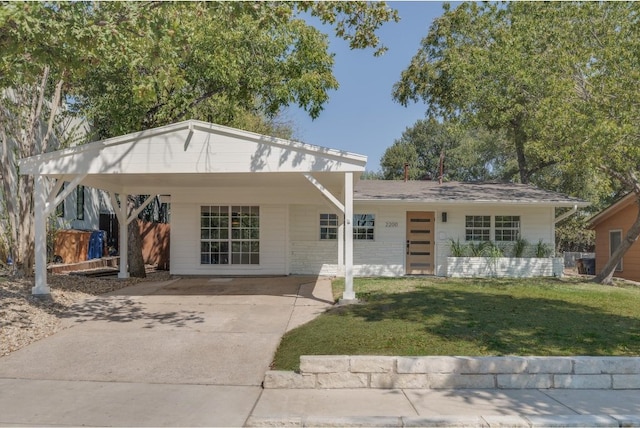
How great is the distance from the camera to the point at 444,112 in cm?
2180

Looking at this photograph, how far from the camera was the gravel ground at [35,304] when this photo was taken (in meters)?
6.89

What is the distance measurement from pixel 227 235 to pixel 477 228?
7931 mm

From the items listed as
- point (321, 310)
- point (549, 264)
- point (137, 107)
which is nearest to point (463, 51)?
point (549, 264)

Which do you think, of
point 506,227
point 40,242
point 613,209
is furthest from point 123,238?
point 613,209

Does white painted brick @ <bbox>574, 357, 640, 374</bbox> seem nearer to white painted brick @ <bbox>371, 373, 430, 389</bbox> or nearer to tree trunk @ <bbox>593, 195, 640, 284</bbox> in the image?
white painted brick @ <bbox>371, 373, 430, 389</bbox>

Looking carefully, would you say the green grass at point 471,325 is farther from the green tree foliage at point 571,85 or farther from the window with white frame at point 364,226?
the window with white frame at point 364,226

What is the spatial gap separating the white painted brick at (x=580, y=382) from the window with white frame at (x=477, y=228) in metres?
10.1

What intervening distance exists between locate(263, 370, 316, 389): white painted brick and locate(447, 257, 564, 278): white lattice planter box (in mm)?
10264

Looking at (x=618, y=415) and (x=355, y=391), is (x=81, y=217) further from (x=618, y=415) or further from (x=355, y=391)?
(x=618, y=415)

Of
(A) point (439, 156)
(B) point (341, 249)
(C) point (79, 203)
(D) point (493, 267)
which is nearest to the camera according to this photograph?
(B) point (341, 249)

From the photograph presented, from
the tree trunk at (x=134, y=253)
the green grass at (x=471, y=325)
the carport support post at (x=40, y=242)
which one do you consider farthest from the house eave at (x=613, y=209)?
the carport support post at (x=40, y=242)

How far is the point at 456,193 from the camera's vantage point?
1527cm

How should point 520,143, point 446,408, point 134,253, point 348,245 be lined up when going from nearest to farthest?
point 446,408 → point 348,245 → point 134,253 → point 520,143

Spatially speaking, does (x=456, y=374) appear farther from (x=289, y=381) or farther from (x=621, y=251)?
(x=621, y=251)
